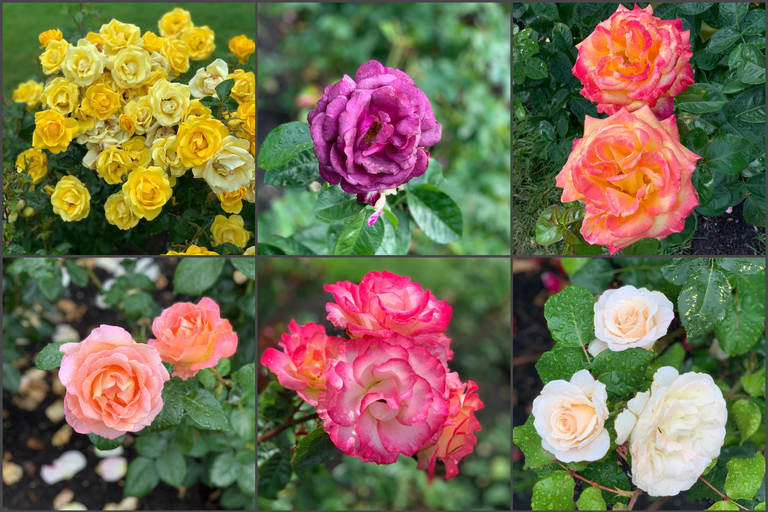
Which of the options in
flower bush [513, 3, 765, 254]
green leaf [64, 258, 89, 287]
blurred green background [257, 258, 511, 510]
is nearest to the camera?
flower bush [513, 3, 765, 254]

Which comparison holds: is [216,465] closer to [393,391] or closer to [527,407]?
[393,391]

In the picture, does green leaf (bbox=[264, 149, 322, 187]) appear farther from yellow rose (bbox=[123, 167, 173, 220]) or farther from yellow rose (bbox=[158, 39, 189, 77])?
yellow rose (bbox=[158, 39, 189, 77])

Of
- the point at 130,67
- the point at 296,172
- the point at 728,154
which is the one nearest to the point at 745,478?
the point at 728,154

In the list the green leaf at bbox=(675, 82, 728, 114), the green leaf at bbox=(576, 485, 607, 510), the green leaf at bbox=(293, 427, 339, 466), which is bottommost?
the green leaf at bbox=(576, 485, 607, 510)

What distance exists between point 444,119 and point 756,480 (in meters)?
1.55

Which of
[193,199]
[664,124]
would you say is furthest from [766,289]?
[193,199]

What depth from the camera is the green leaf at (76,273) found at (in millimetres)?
1334

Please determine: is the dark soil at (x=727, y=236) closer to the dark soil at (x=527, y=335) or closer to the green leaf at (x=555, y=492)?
the dark soil at (x=527, y=335)

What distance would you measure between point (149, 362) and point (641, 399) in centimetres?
89

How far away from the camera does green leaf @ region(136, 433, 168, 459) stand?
131 cm

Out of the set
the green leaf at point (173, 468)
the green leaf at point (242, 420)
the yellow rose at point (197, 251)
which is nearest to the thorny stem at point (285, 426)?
the green leaf at point (242, 420)

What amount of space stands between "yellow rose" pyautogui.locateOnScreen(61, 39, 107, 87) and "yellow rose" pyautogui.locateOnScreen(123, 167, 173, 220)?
23 centimetres

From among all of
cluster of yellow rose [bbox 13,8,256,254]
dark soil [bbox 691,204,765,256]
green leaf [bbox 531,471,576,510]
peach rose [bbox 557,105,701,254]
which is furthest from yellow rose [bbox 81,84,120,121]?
dark soil [bbox 691,204,765,256]

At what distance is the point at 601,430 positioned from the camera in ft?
3.03
